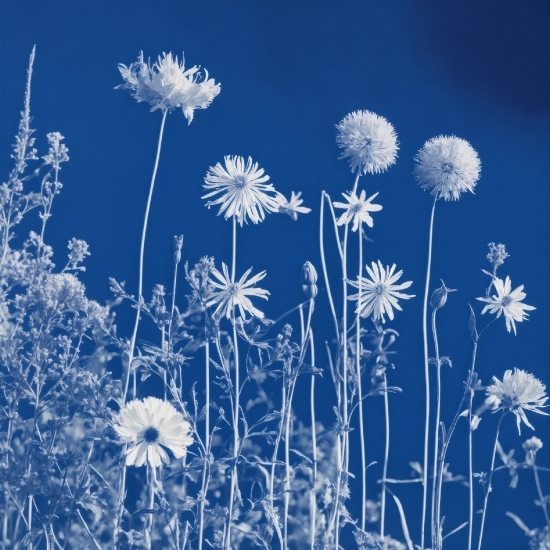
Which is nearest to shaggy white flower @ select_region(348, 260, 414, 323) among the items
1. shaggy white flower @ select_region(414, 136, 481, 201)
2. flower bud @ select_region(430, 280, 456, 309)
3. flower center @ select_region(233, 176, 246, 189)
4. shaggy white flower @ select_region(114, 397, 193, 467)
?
flower bud @ select_region(430, 280, 456, 309)

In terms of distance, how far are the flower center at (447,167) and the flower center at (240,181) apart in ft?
1.33

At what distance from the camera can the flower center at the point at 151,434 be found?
0.98 metres

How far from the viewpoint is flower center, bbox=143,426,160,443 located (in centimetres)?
98

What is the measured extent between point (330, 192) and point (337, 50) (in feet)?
1.17

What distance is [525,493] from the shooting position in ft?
5.10

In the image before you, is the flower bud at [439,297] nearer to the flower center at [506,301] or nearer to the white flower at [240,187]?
the flower center at [506,301]

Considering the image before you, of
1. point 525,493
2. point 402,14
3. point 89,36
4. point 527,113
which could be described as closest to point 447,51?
point 402,14

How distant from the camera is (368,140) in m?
1.27

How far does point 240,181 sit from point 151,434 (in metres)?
0.52

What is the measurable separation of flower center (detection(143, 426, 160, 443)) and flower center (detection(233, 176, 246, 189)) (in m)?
Result: 0.50

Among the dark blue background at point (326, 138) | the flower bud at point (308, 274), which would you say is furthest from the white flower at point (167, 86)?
the flower bud at point (308, 274)

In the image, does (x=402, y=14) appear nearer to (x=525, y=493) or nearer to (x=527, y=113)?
(x=527, y=113)

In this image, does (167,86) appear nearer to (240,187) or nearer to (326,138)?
(240,187)

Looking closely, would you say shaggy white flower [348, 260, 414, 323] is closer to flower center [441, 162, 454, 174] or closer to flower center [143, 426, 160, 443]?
flower center [441, 162, 454, 174]
